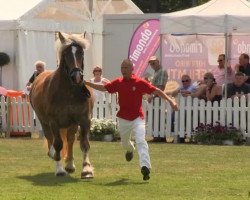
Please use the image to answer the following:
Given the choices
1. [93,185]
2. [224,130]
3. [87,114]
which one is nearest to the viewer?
[93,185]

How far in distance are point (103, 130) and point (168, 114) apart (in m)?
1.56

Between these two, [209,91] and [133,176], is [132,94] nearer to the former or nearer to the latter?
[133,176]

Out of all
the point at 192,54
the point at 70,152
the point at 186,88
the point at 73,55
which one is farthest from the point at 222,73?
the point at 73,55

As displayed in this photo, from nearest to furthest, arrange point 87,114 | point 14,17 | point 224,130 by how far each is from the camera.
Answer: point 87,114 → point 224,130 → point 14,17

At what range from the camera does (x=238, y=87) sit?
67.8ft

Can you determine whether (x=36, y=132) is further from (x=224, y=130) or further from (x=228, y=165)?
(x=228, y=165)

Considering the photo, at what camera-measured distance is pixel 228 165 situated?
605 inches

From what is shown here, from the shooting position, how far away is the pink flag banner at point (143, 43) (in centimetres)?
2706

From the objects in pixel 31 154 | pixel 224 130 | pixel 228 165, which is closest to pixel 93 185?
pixel 228 165

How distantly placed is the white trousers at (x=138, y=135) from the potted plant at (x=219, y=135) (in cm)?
649

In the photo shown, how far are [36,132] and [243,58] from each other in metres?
5.45

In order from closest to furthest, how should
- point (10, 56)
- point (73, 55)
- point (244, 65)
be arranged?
point (73, 55) < point (244, 65) < point (10, 56)

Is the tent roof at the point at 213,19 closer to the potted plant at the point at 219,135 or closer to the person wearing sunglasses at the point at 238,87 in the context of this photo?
the person wearing sunglasses at the point at 238,87

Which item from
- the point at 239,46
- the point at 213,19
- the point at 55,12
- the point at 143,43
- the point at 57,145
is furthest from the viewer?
the point at 143,43
